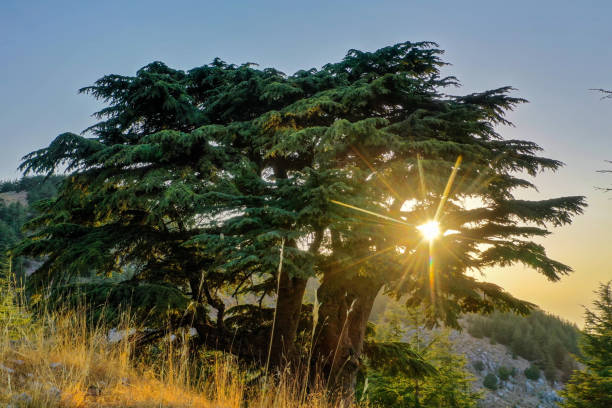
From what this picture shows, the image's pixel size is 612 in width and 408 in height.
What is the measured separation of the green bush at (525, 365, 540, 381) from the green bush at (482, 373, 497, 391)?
7.43m

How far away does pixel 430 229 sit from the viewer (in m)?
6.12

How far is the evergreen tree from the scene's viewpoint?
4.94 meters

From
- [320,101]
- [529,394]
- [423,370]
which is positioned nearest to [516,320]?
[529,394]

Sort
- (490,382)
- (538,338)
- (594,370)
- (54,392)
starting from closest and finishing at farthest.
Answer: (54,392), (594,370), (490,382), (538,338)

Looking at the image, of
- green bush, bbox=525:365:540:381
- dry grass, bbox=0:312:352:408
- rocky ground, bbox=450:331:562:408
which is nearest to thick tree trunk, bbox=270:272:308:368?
dry grass, bbox=0:312:352:408

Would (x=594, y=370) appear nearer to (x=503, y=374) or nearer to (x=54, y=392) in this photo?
(x=54, y=392)

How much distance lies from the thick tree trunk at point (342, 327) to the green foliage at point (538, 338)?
213 ft

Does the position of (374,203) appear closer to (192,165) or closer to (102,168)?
(192,165)

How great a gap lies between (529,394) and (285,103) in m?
72.3

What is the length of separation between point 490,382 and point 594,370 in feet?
170

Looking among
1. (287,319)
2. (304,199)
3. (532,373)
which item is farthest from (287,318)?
(532,373)

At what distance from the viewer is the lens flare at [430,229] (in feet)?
19.5

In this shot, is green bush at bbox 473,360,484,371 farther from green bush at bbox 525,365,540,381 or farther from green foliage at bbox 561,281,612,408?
green foliage at bbox 561,281,612,408

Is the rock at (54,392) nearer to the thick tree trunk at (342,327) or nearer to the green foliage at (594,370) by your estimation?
the thick tree trunk at (342,327)
